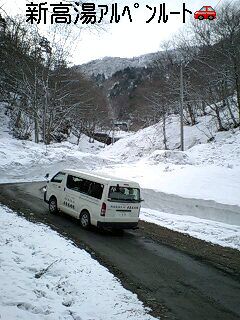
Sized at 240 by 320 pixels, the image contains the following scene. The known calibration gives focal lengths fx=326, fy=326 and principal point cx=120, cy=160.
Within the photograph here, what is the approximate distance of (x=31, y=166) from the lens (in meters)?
29.1

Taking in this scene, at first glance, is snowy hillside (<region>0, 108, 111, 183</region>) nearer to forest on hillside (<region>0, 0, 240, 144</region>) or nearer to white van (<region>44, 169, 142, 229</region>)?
forest on hillside (<region>0, 0, 240, 144</region>)

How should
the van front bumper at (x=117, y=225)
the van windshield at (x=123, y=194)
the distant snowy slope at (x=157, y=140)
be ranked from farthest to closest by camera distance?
the distant snowy slope at (x=157, y=140), the van windshield at (x=123, y=194), the van front bumper at (x=117, y=225)

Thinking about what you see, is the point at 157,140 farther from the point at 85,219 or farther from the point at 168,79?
the point at 85,219

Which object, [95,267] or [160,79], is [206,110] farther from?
[95,267]

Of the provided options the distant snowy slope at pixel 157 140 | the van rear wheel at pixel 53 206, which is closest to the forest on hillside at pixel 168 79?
the distant snowy slope at pixel 157 140

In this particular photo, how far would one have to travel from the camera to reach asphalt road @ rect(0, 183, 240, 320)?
6613mm

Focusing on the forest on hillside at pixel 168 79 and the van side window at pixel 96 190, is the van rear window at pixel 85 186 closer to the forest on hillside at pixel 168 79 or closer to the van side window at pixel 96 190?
the van side window at pixel 96 190

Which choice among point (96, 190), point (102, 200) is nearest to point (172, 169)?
point (96, 190)

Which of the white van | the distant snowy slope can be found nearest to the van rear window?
the white van

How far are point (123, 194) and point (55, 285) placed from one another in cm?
604

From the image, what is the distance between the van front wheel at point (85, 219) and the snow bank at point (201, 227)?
3.98 metres

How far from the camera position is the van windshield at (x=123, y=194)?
12.1 meters

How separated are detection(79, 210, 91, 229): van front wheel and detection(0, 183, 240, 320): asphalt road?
280 millimetres

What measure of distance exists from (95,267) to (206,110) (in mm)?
Result: 43050
